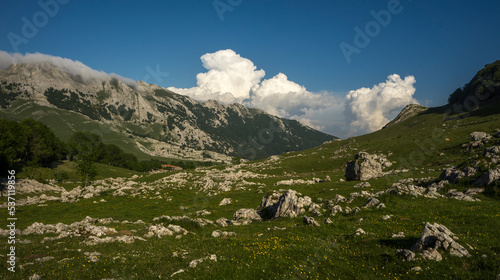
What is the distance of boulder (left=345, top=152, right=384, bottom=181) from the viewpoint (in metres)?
70.3

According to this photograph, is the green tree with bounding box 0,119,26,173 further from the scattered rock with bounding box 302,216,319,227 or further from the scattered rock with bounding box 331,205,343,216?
the scattered rock with bounding box 331,205,343,216

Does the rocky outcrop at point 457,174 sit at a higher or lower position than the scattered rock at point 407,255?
higher

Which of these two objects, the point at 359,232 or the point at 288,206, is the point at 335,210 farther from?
the point at 359,232

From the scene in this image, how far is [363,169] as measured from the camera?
70.7 m

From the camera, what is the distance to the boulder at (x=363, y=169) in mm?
70300

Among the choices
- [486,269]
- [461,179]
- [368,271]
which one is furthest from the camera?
[461,179]

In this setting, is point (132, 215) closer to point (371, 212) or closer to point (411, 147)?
point (371, 212)

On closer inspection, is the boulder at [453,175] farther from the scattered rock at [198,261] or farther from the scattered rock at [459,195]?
the scattered rock at [198,261]

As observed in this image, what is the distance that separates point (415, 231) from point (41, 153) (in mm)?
141462

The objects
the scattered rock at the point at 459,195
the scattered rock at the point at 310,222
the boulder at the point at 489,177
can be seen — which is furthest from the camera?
the boulder at the point at 489,177

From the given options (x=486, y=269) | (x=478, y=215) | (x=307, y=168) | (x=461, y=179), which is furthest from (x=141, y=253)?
(x=307, y=168)

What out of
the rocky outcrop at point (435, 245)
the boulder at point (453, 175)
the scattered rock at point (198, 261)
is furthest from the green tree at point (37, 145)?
the boulder at point (453, 175)

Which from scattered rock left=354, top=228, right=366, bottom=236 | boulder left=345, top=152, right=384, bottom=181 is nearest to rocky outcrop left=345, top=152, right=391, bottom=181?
boulder left=345, top=152, right=384, bottom=181

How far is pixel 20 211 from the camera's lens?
2088 inches
